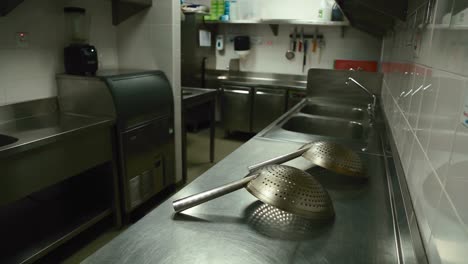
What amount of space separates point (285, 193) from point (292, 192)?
2 cm

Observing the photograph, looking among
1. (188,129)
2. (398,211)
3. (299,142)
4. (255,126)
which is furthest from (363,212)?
(188,129)

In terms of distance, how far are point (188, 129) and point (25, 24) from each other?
2893mm


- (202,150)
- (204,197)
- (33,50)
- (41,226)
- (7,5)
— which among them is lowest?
(202,150)

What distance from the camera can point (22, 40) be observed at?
1.94m

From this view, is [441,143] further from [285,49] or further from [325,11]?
[285,49]

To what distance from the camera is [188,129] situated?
4715 mm

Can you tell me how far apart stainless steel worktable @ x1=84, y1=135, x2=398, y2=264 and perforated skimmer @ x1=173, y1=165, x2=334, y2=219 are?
0.14 ft

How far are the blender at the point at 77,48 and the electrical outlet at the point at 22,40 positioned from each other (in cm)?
24

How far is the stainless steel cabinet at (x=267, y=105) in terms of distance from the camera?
3977mm

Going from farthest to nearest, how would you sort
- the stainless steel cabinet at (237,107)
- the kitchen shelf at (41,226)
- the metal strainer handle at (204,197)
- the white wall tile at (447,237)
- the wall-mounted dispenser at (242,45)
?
1. the wall-mounted dispenser at (242,45)
2. the stainless steel cabinet at (237,107)
3. the kitchen shelf at (41,226)
4. the metal strainer handle at (204,197)
5. the white wall tile at (447,237)

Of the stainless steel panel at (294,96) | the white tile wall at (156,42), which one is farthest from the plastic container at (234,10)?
the white tile wall at (156,42)

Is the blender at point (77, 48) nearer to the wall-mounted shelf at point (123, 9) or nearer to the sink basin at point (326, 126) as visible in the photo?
the wall-mounted shelf at point (123, 9)

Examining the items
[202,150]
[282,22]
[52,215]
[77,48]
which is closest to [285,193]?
[52,215]

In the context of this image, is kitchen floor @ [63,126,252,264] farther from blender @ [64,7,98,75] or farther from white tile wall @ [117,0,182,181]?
blender @ [64,7,98,75]
